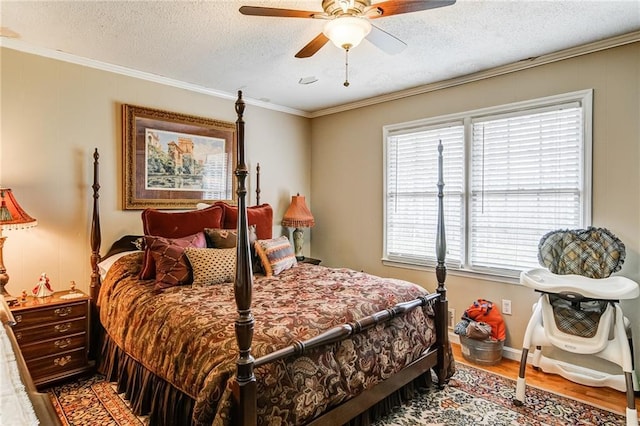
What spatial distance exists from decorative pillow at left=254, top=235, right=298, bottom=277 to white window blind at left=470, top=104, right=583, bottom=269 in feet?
5.72

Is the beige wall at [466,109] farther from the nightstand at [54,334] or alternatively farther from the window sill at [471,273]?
the nightstand at [54,334]

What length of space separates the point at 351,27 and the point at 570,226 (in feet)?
7.73

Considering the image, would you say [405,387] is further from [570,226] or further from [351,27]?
[351,27]

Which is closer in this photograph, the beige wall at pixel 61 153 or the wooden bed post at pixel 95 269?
the beige wall at pixel 61 153

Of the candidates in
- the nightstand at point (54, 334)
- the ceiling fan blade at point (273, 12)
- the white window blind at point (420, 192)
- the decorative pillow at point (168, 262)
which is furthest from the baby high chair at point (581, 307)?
the nightstand at point (54, 334)

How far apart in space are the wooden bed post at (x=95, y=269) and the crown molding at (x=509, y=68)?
2.77 metres

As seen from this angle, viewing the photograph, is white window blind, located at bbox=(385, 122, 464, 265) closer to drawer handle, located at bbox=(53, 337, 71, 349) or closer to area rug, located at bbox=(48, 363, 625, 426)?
area rug, located at bbox=(48, 363, 625, 426)

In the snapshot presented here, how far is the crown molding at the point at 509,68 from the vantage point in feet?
8.82

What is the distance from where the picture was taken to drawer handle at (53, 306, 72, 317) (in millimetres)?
2627

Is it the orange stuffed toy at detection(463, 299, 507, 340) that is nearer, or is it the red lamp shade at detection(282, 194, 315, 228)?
the orange stuffed toy at detection(463, 299, 507, 340)

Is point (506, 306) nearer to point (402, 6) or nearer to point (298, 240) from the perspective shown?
point (298, 240)

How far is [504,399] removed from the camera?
8.34 ft

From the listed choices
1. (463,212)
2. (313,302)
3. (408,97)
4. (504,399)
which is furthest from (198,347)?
(408,97)

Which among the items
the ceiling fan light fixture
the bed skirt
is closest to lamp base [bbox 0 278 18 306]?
the bed skirt
